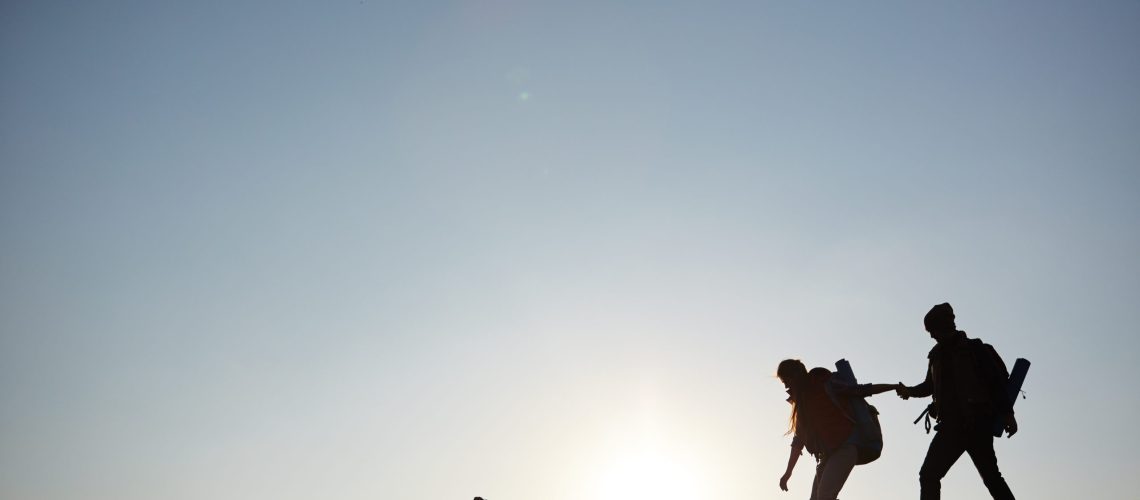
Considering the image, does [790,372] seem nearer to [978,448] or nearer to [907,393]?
[907,393]

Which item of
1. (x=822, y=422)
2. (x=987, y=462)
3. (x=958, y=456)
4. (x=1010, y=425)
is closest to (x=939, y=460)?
(x=958, y=456)

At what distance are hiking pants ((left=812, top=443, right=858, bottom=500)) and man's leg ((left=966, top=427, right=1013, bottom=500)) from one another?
1099 mm

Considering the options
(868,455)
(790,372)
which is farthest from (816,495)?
(790,372)

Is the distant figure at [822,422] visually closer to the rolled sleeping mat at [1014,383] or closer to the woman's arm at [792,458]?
the woman's arm at [792,458]

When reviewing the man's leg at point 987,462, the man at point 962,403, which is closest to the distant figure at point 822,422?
the man at point 962,403

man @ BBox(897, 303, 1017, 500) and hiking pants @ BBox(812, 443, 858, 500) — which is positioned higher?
man @ BBox(897, 303, 1017, 500)

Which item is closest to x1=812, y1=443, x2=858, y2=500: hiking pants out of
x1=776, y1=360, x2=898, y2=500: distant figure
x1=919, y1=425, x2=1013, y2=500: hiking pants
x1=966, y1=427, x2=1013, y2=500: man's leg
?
x1=776, y1=360, x2=898, y2=500: distant figure

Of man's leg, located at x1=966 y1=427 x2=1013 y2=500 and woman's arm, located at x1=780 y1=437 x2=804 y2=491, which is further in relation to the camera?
woman's arm, located at x1=780 y1=437 x2=804 y2=491

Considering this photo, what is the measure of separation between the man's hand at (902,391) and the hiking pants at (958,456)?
1.74 feet

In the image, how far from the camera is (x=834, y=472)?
883cm

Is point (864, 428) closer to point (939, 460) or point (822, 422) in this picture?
point (822, 422)

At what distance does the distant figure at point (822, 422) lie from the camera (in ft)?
29.1

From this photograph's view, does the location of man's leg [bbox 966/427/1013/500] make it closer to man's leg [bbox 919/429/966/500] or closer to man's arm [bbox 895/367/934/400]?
man's leg [bbox 919/429/966/500]

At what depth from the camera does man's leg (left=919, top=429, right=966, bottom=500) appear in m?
8.49
